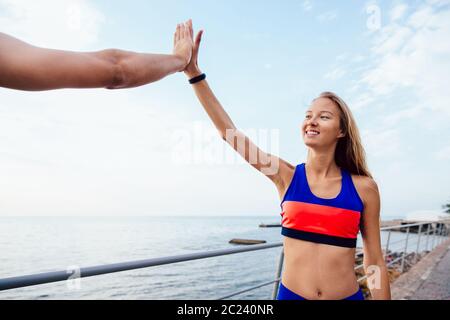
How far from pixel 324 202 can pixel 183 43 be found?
99 centimetres

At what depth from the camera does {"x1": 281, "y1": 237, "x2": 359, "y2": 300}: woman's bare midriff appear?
4.75ft

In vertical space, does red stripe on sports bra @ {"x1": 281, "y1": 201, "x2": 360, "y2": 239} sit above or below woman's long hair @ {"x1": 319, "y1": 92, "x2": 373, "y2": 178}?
below

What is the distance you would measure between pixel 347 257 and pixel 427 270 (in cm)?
680

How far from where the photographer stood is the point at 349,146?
1724 mm

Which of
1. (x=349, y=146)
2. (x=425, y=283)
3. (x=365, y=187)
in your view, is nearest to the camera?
(x=365, y=187)

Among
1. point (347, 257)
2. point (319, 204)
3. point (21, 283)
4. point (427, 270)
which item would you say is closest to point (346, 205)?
point (319, 204)

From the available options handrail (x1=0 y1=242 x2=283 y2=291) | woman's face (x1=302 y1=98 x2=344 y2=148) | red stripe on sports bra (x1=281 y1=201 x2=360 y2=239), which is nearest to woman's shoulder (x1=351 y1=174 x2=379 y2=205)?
red stripe on sports bra (x1=281 y1=201 x2=360 y2=239)

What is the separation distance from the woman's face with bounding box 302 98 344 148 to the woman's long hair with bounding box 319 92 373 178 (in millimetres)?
39

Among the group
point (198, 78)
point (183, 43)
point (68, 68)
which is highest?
point (198, 78)

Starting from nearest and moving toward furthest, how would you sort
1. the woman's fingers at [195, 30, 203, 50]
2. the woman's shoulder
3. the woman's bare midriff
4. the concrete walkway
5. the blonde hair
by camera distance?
the woman's fingers at [195, 30, 203, 50], the woman's bare midriff, the woman's shoulder, the blonde hair, the concrete walkway

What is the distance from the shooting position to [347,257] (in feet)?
4.83

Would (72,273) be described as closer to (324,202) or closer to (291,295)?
(291,295)

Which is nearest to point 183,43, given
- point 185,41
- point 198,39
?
point 185,41

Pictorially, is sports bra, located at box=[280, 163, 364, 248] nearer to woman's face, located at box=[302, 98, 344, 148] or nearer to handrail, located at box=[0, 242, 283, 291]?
woman's face, located at box=[302, 98, 344, 148]
